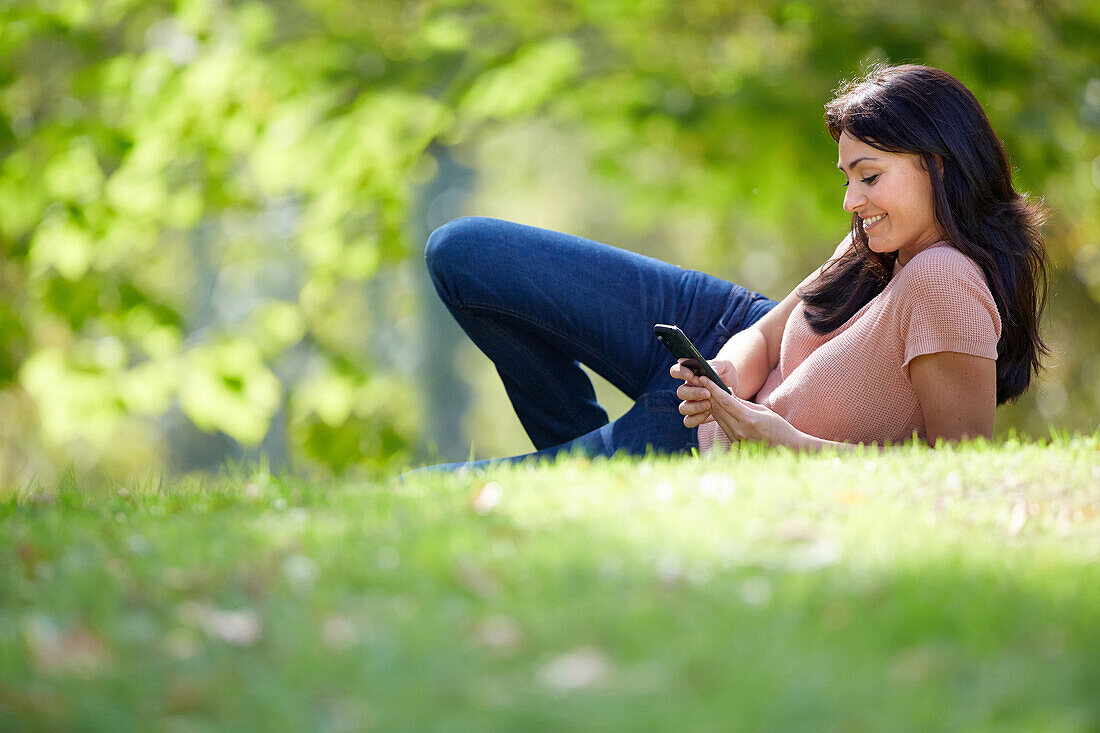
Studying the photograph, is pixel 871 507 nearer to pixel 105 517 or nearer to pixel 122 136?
pixel 105 517

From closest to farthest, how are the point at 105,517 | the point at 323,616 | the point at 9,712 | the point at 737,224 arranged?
the point at 9,712, the point at 323,616, the point at 105,517, the point at 737,224

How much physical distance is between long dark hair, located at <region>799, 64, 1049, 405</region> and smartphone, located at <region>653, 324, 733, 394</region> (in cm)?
87

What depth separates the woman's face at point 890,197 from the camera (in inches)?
135

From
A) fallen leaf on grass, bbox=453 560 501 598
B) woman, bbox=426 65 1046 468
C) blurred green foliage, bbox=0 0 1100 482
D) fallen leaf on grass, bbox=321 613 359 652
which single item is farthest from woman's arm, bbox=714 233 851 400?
blurred green foliage, bbox=0 0 1100 482

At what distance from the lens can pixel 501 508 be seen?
289cm

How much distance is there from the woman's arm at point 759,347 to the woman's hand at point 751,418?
0.31 meters

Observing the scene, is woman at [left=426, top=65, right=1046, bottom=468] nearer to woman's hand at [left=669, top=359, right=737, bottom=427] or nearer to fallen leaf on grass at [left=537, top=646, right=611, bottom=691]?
woman's hand at [left=669, top=359, right=737, bottom=427]

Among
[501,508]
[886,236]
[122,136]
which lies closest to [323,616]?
[501,508]

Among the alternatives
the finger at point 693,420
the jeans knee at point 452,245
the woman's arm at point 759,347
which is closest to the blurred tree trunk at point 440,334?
the jeans knee at point 452,245

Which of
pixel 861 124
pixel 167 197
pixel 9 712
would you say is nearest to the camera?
pixel 9 712

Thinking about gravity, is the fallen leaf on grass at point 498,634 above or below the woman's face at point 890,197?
below

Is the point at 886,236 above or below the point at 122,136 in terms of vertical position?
below

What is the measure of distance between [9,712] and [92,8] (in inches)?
339

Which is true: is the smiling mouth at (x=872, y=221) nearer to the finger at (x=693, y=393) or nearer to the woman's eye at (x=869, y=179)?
the woman's eye at (x=869, y=179)
